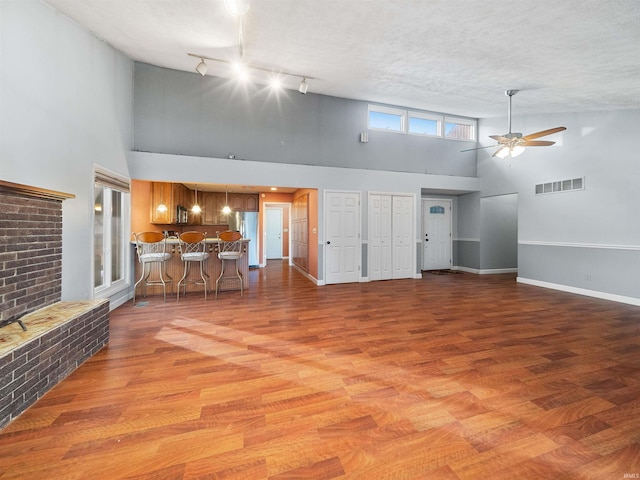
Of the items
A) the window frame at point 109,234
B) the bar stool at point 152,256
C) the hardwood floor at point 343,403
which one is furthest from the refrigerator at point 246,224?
the hardwood floor at point 343,403

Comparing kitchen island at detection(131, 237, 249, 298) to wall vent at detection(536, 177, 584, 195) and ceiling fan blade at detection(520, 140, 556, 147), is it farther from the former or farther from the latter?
wall vent at detection(536, 177, 584, 195)

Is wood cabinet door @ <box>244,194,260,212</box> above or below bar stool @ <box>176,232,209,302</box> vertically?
above

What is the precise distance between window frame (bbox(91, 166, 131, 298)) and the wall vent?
8.14m

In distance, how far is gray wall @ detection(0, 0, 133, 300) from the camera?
2.35 m

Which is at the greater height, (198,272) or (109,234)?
(109,234)

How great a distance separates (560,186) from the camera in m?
5.48

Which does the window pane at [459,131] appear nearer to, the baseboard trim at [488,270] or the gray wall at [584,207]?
the gray wall at [584,207]

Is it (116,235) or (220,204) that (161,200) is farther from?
(220,204)

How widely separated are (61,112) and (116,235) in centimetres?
217

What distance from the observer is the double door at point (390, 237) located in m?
6.41

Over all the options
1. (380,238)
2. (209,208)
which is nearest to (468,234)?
(380,238)

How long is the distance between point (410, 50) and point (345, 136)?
2472 millimetres

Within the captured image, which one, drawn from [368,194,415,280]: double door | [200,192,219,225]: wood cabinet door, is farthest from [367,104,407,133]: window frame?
[200,192,219,225]: wood cabinet door

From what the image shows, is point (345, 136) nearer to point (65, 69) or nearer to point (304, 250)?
point (304, 250)
